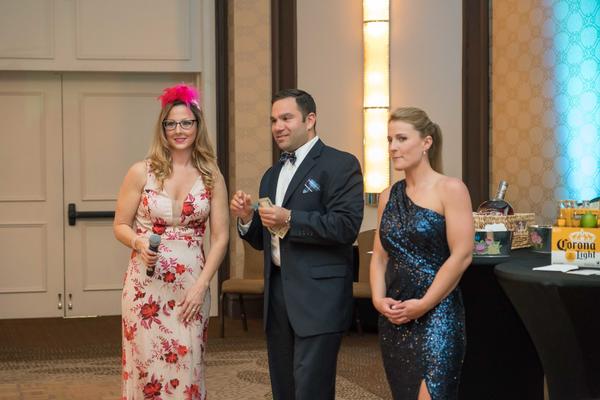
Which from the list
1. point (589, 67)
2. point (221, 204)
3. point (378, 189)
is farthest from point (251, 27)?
point (221, 204)

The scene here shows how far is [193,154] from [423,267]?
1.17 m

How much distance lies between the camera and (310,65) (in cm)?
905

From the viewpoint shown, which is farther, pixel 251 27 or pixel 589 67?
pixel 251 27

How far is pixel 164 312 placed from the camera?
4.19 m

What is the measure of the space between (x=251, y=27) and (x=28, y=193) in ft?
8.19

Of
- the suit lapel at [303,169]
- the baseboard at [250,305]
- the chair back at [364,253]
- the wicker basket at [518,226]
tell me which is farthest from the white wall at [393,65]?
the suit lapel at [303,169]

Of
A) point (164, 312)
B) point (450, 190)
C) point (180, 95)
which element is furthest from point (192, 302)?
point (450, 190)

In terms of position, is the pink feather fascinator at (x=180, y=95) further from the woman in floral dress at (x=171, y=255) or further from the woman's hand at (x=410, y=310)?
the woman's hand at (x=410, y=310)

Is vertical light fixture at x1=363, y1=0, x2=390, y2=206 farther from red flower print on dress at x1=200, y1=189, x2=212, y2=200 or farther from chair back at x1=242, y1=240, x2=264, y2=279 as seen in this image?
red flower print on dress at x1=200, y1=189, x2=212, y2=200

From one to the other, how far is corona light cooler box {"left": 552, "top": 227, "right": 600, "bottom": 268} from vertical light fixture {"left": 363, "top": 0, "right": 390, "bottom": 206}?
495 centimetres

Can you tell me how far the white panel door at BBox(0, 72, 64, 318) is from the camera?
9461 mm

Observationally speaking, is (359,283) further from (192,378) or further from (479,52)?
(192,378)

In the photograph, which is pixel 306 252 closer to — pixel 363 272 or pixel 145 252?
pixel 145 252

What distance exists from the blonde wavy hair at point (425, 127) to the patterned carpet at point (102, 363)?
2.62 metres
